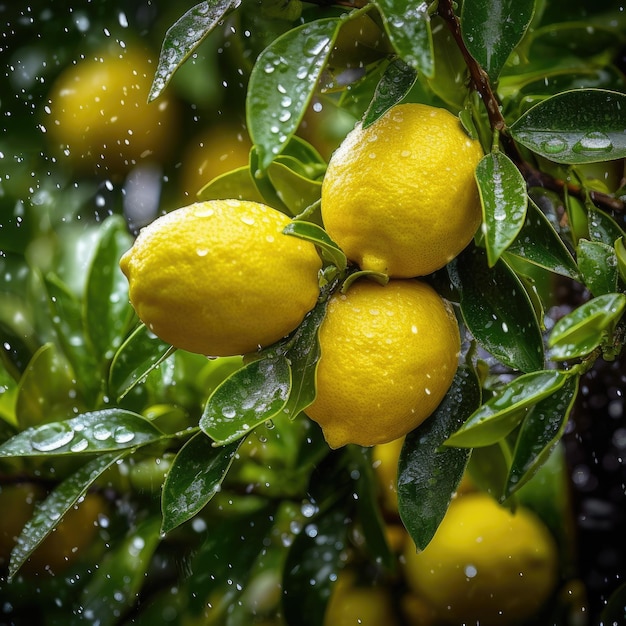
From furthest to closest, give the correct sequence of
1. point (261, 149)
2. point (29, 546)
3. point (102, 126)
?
point (102, 126)
point (29, 546)
point (261, 149)

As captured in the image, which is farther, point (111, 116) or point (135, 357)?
point (111, 116)

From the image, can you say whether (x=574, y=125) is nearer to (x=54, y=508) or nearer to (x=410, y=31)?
(x=410, y=31)

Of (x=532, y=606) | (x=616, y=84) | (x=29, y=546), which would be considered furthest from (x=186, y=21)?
(x=532, y=606)

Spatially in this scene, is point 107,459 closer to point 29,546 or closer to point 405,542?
point 29,546

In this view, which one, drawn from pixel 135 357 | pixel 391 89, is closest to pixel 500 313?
pixel 391 89

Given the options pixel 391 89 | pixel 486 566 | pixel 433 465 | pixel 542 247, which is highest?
pixel 391 89

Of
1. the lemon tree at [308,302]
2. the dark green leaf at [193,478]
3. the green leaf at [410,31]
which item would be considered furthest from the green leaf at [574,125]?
the dark green leaf at [193,478]

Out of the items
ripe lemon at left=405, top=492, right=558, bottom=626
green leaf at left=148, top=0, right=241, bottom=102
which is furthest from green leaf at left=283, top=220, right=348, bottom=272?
ripe lemon at left=405, top=492, right=558, bottom=626
